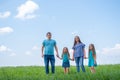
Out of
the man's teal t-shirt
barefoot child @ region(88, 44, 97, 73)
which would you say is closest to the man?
the man's teal t-shirt

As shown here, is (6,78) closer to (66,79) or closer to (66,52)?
(66,79)

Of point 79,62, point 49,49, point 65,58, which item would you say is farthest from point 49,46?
point 65,58

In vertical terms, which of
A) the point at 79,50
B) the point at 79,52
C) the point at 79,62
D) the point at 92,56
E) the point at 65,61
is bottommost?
the point at 79,62

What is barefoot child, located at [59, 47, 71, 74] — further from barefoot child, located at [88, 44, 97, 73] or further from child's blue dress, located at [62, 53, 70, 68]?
barefoot child, located at [88, 44, 97, 73]

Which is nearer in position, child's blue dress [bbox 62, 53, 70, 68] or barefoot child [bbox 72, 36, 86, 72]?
barefoot child [bbox 72, 36, 86, 72]

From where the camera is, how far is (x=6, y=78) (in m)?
12.7

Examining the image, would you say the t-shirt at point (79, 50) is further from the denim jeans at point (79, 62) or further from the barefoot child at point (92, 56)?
the barefoot child at point (92, 56)

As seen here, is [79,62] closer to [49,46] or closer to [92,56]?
[92,56]

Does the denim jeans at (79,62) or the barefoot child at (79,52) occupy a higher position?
the barefoot child at (79,52)

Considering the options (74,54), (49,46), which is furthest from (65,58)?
(49,46)

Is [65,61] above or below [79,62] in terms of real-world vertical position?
above

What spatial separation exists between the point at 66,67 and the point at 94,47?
2711 millimetres

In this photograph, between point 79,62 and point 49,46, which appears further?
point 79,62

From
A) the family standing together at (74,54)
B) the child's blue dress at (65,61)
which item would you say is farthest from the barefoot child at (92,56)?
the child's blue dress at (65,61)
